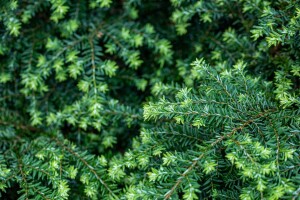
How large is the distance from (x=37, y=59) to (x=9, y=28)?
25 centimetres

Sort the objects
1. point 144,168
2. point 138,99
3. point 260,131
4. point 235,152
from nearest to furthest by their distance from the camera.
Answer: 1. point 235,152
2. point 260,131
3. point 144,168
4. point 138,99

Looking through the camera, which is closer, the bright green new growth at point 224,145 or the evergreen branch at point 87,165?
the bright green new growth at point 224,145

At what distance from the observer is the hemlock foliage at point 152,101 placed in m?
1.39

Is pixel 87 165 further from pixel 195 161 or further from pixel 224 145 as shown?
pixel 224 145

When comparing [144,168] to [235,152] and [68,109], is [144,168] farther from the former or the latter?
[68,109]

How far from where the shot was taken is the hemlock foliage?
1.39 metres

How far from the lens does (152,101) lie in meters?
1.86

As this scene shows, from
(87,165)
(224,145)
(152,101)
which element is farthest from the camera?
(152,101)

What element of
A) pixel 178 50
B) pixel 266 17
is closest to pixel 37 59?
pixel 178 50

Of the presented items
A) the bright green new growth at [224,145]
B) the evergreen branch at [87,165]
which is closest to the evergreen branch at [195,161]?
the bright green new growth at [224,145]

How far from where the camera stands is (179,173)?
4.46 feet

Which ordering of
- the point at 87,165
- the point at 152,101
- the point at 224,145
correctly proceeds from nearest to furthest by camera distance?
the point at 224,145, the point at 87,165, the point at 152,101

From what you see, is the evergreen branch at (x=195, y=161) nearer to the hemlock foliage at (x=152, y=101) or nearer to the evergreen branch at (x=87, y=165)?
the hemlock foliage at (x=152, y=101)

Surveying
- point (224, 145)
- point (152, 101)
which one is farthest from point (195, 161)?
point (152, 101)
